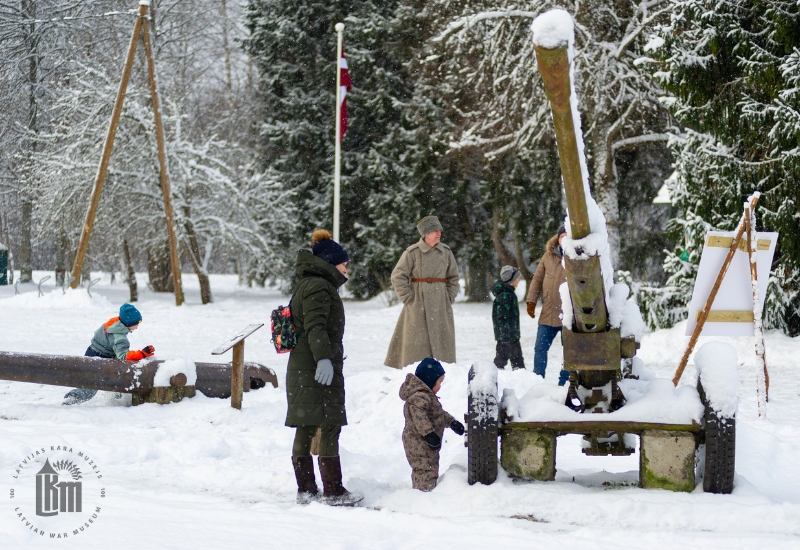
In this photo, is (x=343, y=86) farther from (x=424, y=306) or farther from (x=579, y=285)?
(x=579, y=285)

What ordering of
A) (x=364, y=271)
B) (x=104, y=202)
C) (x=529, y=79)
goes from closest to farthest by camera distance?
(x=529, y=79) → (x=104, y=202) → (x=364, y=271)

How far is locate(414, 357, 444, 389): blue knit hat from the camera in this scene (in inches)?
212

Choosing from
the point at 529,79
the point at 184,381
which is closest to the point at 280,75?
the point at 529,79

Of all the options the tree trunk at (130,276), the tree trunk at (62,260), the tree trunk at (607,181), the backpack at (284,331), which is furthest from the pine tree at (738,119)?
the tree trunk at (62,260)

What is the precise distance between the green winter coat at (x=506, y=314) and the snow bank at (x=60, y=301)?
13828 millimetres

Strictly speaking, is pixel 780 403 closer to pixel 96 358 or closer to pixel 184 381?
pixel 184 381

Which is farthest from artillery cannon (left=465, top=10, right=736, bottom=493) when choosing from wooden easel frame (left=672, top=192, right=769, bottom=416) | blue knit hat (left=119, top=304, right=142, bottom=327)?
blue knit hat (left=119, top=304, right=142, bottom=327)

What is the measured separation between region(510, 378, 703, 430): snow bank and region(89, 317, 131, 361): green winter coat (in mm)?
4479

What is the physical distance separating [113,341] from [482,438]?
4.69 metres

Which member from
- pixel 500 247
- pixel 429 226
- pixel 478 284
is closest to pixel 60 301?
pixel 500 247

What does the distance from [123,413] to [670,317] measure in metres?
8.72

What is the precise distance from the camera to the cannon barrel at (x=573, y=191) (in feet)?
11.4

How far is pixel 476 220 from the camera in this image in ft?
90.8

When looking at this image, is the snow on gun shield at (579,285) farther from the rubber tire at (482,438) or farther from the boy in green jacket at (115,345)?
the boy in green jacket at (115,345)
